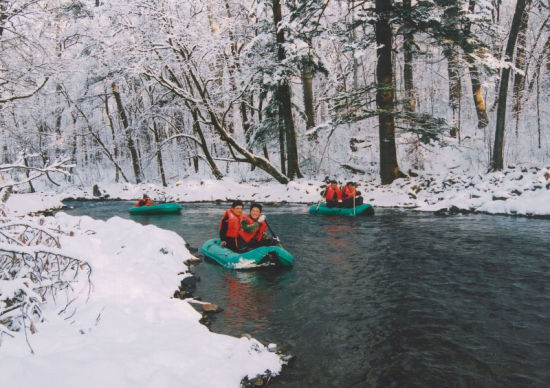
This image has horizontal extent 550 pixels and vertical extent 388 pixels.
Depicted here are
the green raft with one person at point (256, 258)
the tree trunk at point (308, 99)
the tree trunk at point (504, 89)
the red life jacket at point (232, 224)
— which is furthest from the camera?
the tree trunk at point (308, 99)

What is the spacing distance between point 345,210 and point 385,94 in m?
5.54

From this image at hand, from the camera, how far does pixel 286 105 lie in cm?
2105

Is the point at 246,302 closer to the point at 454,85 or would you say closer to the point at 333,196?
the point at 333,196

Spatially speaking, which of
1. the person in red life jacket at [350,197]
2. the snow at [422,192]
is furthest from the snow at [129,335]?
the person in red life jacket at [350,197]

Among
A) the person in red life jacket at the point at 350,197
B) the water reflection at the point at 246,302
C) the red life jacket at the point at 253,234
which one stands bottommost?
the water reflection at the point at 246,302

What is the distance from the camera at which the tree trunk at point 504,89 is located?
14266 mm

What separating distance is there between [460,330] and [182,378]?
11.8 ft

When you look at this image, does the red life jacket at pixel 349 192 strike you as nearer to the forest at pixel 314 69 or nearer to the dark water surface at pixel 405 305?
the forest at pixel 314 69

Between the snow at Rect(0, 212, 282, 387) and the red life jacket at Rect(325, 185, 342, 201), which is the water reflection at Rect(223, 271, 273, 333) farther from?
the red life jacket at Rect(325, 185, 342, 201)

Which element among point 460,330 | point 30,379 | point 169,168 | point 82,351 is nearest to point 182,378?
point 82,351

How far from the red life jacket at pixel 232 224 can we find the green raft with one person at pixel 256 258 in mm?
532

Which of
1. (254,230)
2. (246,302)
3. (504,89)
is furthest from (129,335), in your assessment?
(504,89)

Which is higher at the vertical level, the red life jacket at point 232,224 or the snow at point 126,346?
the red life jacket at point 232,224

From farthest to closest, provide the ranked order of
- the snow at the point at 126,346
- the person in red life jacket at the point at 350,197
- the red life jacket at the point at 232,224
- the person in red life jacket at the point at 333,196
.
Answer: the person in red life jacket at the point at 333,196 < the person in red life jacket at the point at 350,197 < the red life jacket at the point at 232,224 < the snow at the point at 126,346
